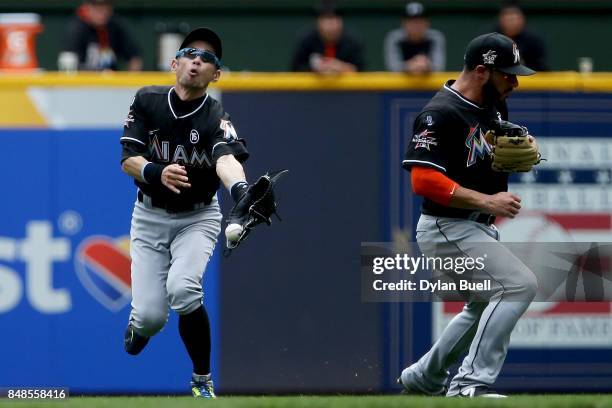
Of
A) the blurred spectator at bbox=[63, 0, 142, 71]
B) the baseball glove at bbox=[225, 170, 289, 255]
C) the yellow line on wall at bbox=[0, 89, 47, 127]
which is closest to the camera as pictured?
the baseball glove at bbox=[225, 170, 289, 255]

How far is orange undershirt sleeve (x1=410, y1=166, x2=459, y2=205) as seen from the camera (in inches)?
280

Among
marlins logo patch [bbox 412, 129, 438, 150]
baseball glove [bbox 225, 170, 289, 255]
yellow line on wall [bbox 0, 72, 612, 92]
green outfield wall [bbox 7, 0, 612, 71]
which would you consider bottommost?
baseball glove [bbox 225, 170, 289, 255]

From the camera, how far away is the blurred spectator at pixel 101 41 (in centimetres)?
1048

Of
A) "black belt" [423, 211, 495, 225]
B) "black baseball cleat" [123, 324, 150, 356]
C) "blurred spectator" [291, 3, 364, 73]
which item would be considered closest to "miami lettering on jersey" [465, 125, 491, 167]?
"black belt" [423, 211, 495, 225]

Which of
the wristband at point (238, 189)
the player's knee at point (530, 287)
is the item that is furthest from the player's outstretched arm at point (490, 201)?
the wristband at point (238, 189)

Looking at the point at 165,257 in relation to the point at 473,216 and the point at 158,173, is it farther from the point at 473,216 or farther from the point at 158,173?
the point at 473,216

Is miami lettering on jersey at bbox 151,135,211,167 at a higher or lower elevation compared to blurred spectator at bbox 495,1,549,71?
lower

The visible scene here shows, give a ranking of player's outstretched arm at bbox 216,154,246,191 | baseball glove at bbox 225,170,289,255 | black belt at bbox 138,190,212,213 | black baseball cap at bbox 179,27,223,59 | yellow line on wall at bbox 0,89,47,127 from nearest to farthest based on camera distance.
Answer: baseball glove at bbox 225,170,289,255, player's outstretched arm at bbox 216,154,246,191, black baseball cap at bbox 179,27,223,59, black belt at bbox 138,190,212,213, yellow line on wall at bbox 0,89,47,127

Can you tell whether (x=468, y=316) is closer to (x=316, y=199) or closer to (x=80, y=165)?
(x=316, y=199)

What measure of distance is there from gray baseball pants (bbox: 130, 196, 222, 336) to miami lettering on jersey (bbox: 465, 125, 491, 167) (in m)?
1.41

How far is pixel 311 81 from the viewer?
9.10m

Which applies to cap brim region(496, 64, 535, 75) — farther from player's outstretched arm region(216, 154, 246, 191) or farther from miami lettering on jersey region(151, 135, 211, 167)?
miami lettering on jersey region(151, 135, 211, 167)

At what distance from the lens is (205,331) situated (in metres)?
7.35

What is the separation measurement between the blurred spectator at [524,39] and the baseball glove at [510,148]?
9.67ft
